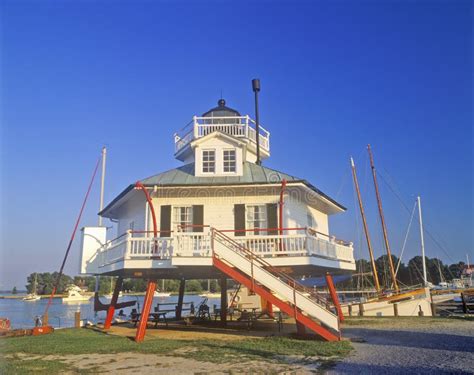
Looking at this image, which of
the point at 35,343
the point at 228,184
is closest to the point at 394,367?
the point at 228,184

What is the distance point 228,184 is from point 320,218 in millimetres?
7567

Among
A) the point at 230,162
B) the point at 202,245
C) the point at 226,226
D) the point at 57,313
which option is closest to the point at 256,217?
the point at 226,226

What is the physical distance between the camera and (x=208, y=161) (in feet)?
69.2

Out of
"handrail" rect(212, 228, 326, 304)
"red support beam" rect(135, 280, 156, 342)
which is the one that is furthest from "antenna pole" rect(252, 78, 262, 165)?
"red support beam" rect(135, 280, 156, 342)

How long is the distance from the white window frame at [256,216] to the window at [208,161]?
2.81 metres

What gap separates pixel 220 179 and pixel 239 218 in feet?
6.90

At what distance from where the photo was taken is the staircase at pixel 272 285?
1484 cm

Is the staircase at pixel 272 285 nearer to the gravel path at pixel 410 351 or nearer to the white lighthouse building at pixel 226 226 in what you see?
→ the white lighthouse building at pixel 226 226

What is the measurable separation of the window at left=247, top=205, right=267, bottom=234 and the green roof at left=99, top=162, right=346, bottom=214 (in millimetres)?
1246

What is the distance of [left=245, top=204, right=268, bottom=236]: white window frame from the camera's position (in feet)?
64.2

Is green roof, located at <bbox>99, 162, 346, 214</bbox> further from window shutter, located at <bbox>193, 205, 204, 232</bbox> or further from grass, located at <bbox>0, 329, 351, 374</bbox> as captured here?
grass, located at <bbox>0, 329, 351, 374</bbox>

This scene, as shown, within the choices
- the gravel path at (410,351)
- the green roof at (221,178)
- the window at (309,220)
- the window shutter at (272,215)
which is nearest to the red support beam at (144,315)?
the green roof at (221,178)

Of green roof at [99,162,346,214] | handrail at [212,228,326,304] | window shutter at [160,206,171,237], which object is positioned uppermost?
green roof at [99,162,346,214]

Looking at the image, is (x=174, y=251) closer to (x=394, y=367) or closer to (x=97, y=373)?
(x=97, y=373)
